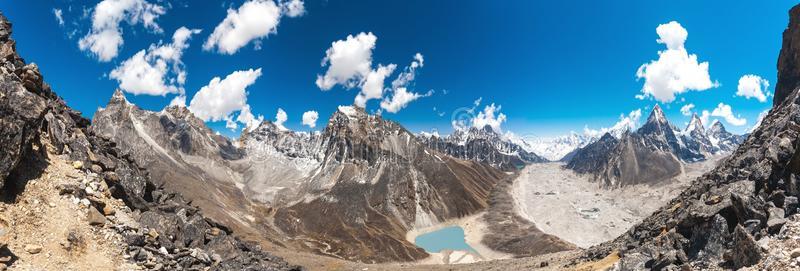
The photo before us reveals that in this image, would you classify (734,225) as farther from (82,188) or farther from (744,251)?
(82,188)

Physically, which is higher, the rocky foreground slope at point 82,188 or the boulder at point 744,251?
the rocky foreground slope at point 82,188

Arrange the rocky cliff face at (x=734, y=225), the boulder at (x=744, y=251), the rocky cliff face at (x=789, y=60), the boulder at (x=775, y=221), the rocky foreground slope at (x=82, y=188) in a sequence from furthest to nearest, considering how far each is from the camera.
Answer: the rocky cliff face at (x=789, y=60)
the rocky cliff face at (x=734, y=225)
the boulder at (x=775, y=221)
the boulder at (x=744, y=251)
the rocky foreground slope at (x=82, y=188)

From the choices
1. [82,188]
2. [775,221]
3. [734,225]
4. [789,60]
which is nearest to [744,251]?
[775,221]

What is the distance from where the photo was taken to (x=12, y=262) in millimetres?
20969

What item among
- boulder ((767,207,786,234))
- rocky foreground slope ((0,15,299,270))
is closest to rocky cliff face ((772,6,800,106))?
boulder ((767,207,786,234))

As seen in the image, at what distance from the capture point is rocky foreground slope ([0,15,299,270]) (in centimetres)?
2395

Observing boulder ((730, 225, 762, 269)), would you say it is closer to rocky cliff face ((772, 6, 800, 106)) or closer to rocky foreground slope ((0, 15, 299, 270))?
rocky foreground slope ((0, 15, 299, 270))

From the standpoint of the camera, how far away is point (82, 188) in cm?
2741

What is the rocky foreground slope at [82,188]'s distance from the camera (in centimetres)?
2395

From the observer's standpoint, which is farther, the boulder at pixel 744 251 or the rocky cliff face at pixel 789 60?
the rocky cliff face at pixel 789 60

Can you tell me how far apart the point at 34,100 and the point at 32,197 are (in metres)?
6.24

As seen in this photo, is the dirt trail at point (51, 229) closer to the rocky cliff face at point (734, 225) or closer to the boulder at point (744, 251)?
the boulder at point (744, 251)

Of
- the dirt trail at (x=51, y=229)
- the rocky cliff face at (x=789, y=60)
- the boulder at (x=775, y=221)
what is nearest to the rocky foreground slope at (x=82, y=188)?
the dirt trail at (x=51, y=229)

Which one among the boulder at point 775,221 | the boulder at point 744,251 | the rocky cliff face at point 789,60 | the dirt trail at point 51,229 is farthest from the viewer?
the rocky cliff face at point 789,60
